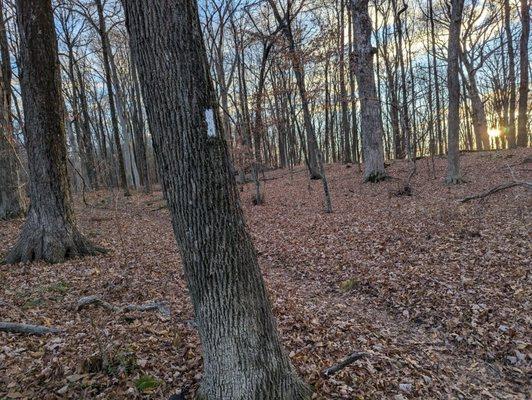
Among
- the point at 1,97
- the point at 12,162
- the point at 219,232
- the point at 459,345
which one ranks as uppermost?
the point at 1,97

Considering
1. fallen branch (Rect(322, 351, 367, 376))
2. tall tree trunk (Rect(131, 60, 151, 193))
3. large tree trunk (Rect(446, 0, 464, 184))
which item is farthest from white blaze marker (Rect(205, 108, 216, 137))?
tall tree trunk (Rect(131, 60, 151, 193))

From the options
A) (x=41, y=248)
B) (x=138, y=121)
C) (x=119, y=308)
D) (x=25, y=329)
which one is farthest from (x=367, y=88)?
(x=138, y=121)

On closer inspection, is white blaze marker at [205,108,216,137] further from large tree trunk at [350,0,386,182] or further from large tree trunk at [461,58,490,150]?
large tree trunk at [461,58,490,150]

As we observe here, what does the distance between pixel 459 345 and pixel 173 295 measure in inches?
158

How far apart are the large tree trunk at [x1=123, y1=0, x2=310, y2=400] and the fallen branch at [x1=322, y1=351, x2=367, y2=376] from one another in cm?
80

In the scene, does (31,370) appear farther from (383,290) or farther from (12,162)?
(12,162)

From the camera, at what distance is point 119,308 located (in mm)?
4762

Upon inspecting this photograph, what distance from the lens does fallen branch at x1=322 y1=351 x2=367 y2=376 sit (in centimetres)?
346

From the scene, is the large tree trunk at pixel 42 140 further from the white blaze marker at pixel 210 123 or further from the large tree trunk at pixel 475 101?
the large tree trunk at pixel 475 101

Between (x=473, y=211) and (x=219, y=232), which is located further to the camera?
(x=473, y=211)

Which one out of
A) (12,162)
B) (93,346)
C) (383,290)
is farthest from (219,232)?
(12,162)

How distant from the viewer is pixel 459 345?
448 cm

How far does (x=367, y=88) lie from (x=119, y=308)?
12.2m

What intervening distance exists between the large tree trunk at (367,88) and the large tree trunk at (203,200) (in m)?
11.5
